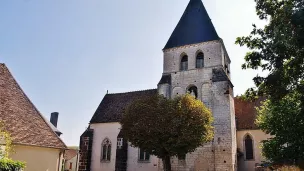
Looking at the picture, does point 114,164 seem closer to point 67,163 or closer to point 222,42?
point 222,42

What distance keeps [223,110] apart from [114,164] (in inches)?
461

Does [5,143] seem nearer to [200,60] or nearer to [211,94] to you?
[211,94]

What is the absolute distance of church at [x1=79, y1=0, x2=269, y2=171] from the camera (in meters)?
22.8

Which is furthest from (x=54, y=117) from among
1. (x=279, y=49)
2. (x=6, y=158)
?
(x=279, y=49)

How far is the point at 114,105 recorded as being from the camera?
30094 mm

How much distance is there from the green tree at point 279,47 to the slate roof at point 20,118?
1145 cm

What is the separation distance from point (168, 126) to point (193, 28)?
12.4m

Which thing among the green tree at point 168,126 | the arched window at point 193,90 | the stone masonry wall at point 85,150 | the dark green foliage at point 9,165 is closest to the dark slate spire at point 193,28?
the arched window at point 193,90

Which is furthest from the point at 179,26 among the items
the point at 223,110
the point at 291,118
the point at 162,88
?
the point at 291,118

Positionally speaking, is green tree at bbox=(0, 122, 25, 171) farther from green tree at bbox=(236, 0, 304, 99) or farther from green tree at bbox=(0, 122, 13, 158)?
green tree at bbox=(236, 0, 304, 99)

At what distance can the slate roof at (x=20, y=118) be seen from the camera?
1459 centimetres

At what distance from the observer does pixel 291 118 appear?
1800 centimetres

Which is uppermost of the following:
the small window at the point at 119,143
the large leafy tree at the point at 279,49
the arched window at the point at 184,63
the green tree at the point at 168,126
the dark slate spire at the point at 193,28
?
the dark slate spire at the point at 193,28

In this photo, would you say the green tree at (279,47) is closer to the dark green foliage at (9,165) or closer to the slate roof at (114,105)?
the dark green foliage at (9,165)
